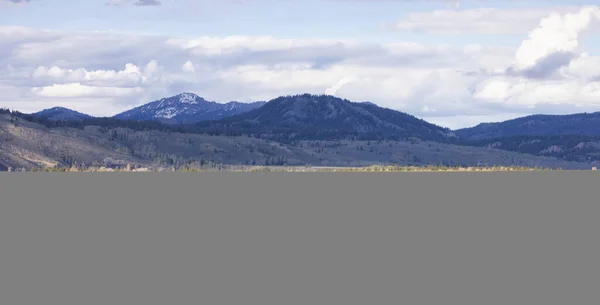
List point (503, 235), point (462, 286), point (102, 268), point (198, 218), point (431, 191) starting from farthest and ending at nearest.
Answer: point (431, 191)
point (198, 218)
point (503, 235)
point (102, 268)
point (462, 286)

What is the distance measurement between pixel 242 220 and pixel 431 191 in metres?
48.7

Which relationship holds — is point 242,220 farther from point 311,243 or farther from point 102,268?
point 102,268

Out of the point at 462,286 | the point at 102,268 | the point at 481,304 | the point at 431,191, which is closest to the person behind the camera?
the point at 481,304

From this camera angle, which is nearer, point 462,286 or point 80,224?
point 462,286

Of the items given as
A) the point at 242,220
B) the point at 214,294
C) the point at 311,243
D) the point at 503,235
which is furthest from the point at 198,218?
the point at 214,294

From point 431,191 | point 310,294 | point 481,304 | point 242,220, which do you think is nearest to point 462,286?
point 481,304

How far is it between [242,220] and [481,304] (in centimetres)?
3952

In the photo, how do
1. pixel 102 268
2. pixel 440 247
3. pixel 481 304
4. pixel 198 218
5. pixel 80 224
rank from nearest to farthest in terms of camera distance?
pixel 481 304
pixel 102 268
pixel 440 247
pixel 80 224
pixel 198 218

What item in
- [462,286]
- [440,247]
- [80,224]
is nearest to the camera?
[462,286]

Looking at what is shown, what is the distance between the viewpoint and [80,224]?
264 ft

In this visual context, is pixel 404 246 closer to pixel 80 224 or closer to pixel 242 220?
pixel 242 220

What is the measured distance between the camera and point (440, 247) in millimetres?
67125

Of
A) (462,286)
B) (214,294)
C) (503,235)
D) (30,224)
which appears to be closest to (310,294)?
(214,294)

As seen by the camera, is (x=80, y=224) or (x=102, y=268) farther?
(x=80, y=224)
